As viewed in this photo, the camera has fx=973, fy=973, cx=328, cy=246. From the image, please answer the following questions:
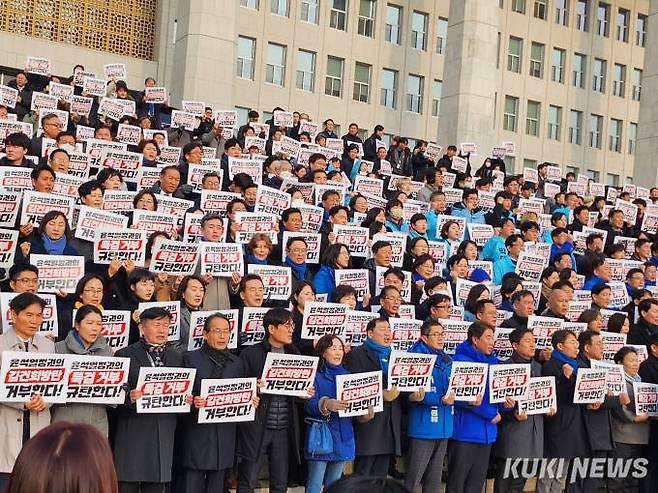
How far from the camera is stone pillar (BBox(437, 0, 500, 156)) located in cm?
3250

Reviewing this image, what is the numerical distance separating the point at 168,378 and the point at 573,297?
651 cm

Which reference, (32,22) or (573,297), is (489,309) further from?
(32,22)

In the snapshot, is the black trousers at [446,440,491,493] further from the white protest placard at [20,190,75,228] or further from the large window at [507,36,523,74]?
the large window at [507,36,523,74]

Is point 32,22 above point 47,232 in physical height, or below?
above

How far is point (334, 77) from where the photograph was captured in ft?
130

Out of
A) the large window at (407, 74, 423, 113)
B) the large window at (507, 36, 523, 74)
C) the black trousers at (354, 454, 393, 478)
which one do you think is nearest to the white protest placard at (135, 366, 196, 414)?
the black trousers at (354, 454, 393, 478)

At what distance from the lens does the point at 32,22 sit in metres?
30.5

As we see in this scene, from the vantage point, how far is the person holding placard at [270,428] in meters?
7.45

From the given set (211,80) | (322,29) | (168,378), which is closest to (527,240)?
(168,378)

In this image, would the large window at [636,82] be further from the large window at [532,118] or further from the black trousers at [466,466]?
the black trousers at [466,466]

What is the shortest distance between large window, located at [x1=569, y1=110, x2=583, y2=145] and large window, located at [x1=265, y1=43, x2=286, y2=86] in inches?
623

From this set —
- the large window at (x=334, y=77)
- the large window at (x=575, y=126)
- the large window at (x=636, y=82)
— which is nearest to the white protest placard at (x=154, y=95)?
the large window at (x=334, y=77)

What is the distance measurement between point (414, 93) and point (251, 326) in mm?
34068

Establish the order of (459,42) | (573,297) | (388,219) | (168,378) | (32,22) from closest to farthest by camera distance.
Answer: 1. (168,378)
2. (573,297)
3. (388,219)
4. (32,22)
5. (459,42)
